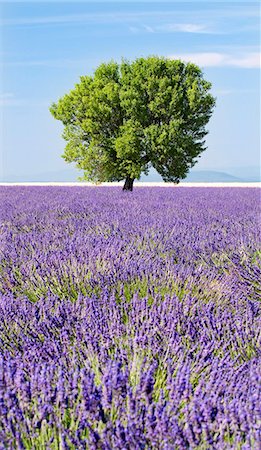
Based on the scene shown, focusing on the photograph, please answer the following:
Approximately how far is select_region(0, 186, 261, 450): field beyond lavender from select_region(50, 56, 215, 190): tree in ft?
45.9

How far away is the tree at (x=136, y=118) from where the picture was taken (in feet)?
60.6

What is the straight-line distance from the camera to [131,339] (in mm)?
1857

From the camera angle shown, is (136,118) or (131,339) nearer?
(131,339)

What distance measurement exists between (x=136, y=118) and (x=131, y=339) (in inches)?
683

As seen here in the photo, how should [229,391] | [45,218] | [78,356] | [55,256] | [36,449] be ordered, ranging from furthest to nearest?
[45,218] → [55,256] → [78,356] → [229,391] → [36,449]

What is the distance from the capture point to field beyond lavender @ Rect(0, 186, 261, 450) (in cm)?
126

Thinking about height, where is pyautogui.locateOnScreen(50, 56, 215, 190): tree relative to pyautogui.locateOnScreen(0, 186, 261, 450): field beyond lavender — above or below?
above

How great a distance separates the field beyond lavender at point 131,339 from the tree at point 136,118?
551 inches

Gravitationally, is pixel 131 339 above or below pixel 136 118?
below

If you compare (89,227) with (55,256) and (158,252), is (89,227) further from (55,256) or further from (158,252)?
(55,256)

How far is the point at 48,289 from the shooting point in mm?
2840

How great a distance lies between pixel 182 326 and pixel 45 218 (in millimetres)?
3703

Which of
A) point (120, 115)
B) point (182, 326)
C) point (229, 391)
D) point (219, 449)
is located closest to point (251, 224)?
point (182, 326)

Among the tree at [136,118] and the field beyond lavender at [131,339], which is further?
the tree at [136,118]
